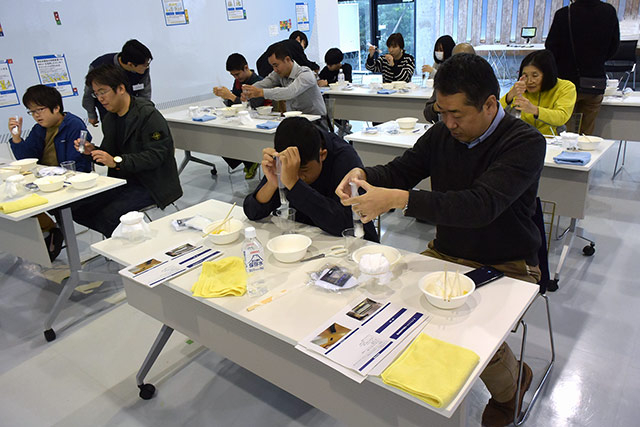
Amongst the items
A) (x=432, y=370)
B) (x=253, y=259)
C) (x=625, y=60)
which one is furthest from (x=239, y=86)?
(x=625, y=60)

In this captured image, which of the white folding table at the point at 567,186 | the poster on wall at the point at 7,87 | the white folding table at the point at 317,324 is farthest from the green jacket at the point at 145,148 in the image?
the poster on wall at the point at 7,87

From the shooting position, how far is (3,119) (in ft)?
15.4

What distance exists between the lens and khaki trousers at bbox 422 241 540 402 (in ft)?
5.24

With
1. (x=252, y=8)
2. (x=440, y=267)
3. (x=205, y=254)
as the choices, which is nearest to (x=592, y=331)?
(x=440, y=267)

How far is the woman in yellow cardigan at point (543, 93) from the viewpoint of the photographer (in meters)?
2.80

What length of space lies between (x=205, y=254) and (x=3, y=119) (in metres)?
4.22

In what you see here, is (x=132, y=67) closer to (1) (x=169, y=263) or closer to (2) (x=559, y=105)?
(1) (x=169, y=263)

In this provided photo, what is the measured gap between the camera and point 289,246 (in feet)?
5.53

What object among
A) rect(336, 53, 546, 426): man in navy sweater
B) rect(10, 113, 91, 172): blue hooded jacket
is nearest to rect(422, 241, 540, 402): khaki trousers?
rect(336, 53, 546, 426): man in navy sweater

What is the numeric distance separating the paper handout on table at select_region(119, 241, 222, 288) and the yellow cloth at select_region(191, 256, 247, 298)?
0.09 metres

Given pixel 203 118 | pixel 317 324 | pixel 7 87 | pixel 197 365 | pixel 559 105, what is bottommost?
pixel 197 365

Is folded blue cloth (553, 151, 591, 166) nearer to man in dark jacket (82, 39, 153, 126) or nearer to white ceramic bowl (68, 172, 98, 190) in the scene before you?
white ceramic bowl (68, 172, 98, 190)

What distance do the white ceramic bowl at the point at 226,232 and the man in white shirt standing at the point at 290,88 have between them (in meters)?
2.41

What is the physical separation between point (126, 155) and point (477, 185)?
2.15 meters
